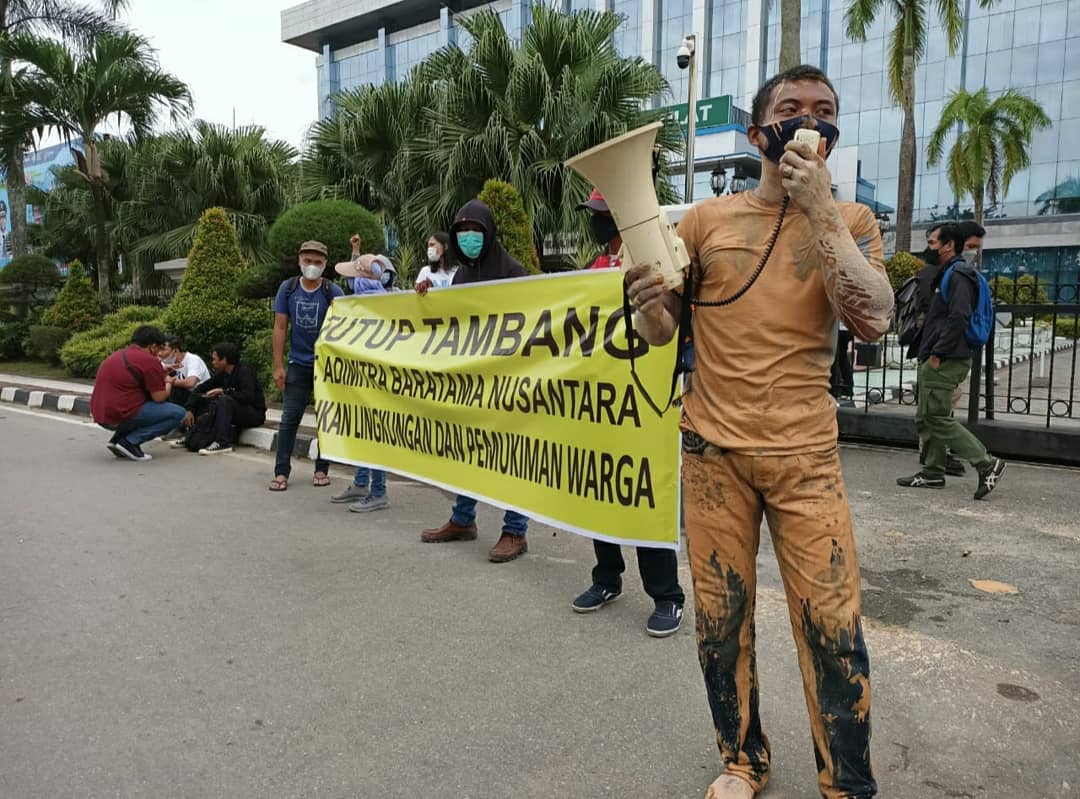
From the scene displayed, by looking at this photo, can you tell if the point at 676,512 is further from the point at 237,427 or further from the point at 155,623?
the point at 237,427

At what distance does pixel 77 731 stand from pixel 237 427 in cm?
603

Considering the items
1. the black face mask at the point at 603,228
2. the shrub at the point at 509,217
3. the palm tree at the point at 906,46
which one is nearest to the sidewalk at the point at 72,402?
the shrub at the point at 509,217

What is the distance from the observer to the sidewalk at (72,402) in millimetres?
8211

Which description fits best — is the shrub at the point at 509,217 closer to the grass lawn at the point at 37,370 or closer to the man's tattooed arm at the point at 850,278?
the man's tattooed arm at the point at 850,278

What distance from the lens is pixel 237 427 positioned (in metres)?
8.57

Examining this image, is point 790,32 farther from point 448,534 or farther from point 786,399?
point 786,399

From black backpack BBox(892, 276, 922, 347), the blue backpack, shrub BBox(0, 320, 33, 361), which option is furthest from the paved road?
shrub BBox(0, 320, 33, 361)

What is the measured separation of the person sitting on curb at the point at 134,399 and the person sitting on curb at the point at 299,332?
85.4 inches

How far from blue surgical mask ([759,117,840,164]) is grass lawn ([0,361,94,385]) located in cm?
1469

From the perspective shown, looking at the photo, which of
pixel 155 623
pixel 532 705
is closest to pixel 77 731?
pixel 155 623

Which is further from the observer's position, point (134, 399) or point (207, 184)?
point (207, 184)

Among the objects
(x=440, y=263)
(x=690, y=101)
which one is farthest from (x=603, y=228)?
(x=690, y=101)

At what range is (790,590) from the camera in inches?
85.7

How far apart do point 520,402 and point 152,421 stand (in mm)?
5148
